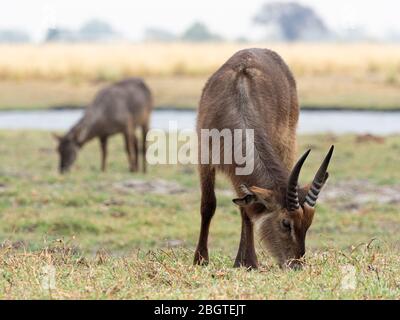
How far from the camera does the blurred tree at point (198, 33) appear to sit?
325ft

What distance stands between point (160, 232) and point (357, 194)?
358 cm

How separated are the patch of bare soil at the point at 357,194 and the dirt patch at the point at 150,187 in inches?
80.5

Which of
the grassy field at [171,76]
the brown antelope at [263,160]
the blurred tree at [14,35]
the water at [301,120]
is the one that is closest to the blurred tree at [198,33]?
the blurred tree at [14,35]

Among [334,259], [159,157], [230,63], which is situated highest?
[230,63]

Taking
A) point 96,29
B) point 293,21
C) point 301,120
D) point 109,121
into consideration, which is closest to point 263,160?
point 109,121

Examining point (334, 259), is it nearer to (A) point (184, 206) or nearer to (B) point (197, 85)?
(A) point (184, 206)

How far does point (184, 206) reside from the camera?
11.7m

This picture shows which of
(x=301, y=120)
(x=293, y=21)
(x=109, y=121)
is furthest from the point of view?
(x=293, y=21)

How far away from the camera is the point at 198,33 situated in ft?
330

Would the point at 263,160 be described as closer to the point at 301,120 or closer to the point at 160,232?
the point at 160,232

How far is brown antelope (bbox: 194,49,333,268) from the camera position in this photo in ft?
20.4

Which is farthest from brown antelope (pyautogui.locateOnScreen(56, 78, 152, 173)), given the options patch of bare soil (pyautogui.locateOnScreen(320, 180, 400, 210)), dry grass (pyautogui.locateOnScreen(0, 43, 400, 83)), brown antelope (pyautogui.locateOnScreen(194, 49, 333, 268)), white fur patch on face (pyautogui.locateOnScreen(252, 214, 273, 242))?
dry grass (pyautogui.locateOnScreen(0, 43, 400, 83))
